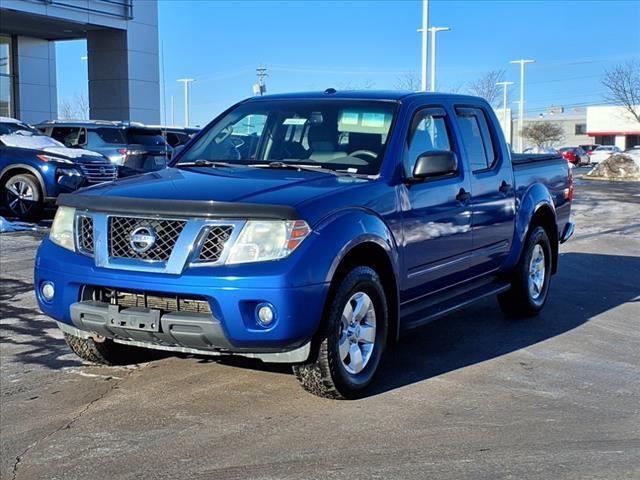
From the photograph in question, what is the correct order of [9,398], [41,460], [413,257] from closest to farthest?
1. [41,460]
2. [9,398]
3. [413,257]

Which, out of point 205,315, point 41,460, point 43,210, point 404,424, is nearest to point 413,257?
point 404,424

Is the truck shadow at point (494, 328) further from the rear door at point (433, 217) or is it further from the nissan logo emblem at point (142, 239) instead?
the nissan logo emblem at point (142, 239)

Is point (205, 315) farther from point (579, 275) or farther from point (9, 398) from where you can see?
point (579, 275)

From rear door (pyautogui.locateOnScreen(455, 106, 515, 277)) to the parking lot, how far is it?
74cm

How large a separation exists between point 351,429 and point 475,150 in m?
3.03

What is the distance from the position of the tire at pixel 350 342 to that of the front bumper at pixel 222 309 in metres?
0.19

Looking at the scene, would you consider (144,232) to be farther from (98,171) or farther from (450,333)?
(98,171)

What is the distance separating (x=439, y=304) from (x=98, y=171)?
954cm

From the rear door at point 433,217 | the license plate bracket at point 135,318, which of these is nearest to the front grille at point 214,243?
the license plate bracket at point 135,318

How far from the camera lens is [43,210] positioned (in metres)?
13.2

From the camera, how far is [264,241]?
14.4 ft

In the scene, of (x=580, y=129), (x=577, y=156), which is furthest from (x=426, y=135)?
(x=580, y=129)

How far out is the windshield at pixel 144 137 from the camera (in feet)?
54.3

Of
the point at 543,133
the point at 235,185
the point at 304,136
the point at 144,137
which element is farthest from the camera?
the point at 543,133
